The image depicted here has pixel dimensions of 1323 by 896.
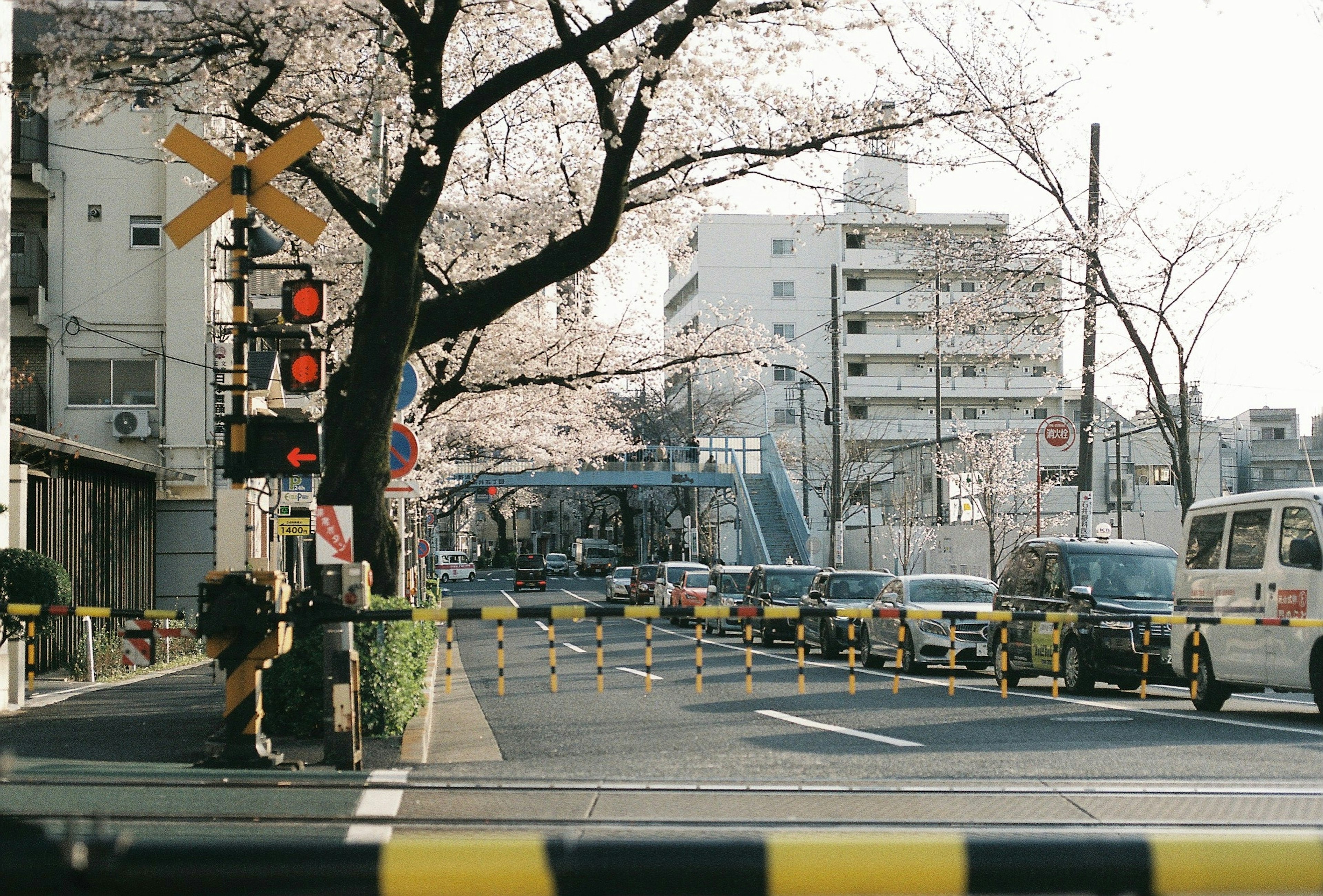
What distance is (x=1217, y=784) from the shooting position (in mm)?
8625

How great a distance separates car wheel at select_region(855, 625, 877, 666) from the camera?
2198 centimetres

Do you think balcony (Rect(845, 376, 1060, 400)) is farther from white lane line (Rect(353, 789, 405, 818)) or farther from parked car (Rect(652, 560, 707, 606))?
white lane line (Rect(353, 789, 405, 818))

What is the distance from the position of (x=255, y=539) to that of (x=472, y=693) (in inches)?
867

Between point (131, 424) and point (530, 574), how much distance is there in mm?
34214

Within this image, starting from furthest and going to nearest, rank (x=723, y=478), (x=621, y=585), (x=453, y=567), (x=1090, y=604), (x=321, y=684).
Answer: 1. (x=453, y=567)
2. (x=723, y=478)
3. (x=621, y=585)
4. (x=1090, y=604)
5. (x=321, y=684)

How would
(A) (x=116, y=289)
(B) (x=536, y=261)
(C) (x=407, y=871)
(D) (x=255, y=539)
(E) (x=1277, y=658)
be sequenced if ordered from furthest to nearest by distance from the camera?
1. (D) (x=255, y=539)
2. (A) (x=116, y=289)
3. (B) (x=536, y=261)
4. (E) (x=1277, y=658)
5. (C) (x=407, y=871)

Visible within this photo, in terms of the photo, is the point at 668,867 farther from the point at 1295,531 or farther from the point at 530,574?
the point at 530,574

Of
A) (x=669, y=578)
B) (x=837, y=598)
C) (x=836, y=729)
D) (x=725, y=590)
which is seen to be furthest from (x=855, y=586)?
(x=669, y=578)

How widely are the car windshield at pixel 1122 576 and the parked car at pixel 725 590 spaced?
15911 mm

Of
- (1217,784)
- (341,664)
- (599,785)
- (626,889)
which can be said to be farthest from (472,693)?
(626,889)

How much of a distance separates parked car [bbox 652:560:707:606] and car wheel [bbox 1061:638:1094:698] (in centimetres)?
2407

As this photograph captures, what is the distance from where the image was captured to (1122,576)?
17.8m

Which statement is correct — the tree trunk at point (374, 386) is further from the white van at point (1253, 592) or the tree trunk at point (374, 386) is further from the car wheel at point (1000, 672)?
the car wheel at point (1000, 672)

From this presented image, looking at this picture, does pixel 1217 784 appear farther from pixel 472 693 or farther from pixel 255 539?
pixel 255 539
